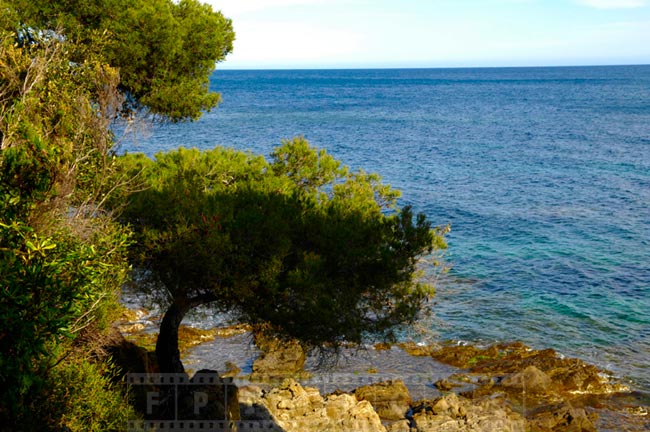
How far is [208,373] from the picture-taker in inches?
744

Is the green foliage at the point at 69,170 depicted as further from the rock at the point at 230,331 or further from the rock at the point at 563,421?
the rock at the point at 563,421

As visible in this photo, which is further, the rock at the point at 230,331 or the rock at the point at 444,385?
the rock at the point at 230,331

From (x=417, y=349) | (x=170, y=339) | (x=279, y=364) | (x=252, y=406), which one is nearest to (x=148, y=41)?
(x=170, y=339)

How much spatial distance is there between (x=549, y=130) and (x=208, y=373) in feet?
305

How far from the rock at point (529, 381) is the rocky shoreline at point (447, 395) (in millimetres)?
40

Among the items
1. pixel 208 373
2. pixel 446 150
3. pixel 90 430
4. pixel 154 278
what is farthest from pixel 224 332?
pixel 446 150

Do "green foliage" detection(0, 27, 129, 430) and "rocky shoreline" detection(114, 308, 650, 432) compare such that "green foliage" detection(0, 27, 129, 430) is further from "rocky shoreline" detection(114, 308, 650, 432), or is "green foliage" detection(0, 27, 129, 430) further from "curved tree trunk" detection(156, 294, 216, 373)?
"rocky shoreline" detection(114, 308, 650, 432)

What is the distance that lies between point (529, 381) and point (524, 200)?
107ft

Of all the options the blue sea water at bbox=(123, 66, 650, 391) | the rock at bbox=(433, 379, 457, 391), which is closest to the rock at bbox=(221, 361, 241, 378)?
the rock at bbox=(433, 379, 457, 391)

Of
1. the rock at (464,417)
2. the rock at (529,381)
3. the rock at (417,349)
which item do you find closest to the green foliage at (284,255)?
the rock at (464,417)

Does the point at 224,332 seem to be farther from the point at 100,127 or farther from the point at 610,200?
the point at 610,200

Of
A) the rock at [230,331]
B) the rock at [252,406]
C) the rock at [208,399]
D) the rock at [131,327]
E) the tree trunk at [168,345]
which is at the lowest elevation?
the rock at [230,331]

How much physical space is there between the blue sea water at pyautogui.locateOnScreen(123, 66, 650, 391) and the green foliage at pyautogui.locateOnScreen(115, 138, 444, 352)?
2435 millimetres

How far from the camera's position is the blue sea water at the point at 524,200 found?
31344mm
